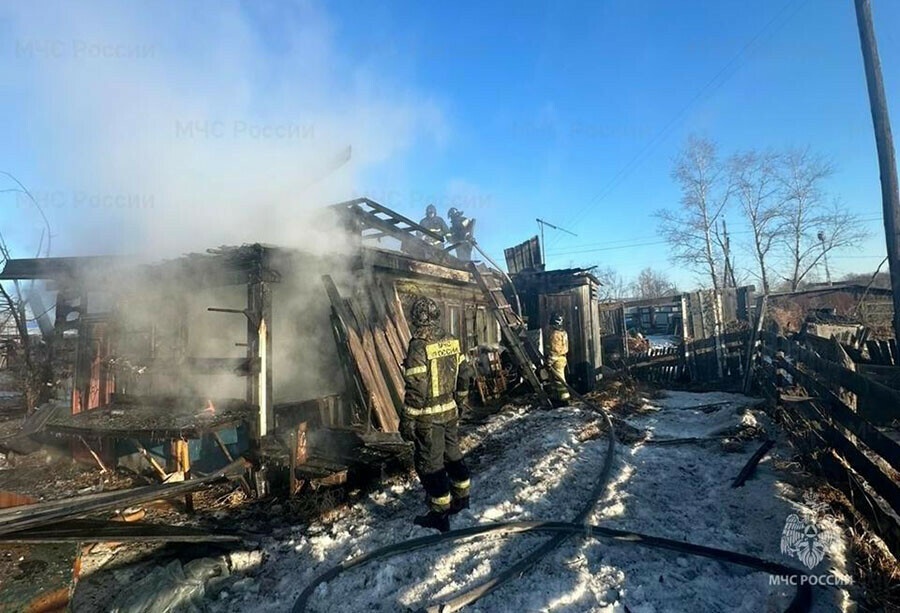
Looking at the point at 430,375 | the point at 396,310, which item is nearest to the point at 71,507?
the point at 430,375

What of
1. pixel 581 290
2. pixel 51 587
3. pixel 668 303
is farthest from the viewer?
pixel 668 303

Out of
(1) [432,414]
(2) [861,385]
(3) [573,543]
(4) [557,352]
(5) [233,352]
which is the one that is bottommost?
(3) [573,543]

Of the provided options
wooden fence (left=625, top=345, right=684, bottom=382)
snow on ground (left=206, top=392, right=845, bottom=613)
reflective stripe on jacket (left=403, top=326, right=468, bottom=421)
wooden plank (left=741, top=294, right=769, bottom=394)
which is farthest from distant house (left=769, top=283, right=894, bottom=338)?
reflective stripe on jacket (left=403, top=326, right=468, bottom=421)

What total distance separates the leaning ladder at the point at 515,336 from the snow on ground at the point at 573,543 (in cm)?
277

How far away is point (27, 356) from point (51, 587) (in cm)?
747

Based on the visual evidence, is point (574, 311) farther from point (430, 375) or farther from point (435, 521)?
point (435, 521)

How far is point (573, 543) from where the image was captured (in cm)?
334

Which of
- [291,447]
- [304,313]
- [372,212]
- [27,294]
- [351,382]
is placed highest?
[372,212]

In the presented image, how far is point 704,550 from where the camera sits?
3039mm

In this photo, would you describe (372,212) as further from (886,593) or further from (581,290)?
(886,593)

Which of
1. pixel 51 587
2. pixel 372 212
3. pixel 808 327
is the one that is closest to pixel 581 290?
pixel 808 327

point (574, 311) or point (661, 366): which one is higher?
point (574, 311)

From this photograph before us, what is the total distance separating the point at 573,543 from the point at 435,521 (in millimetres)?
1224

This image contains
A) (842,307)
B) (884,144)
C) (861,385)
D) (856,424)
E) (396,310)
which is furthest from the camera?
(842,307)
